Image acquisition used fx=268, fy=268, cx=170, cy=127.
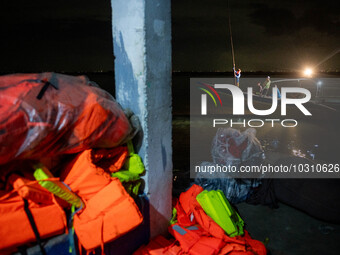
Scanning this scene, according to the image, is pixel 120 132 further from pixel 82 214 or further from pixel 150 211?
pixel 150 211

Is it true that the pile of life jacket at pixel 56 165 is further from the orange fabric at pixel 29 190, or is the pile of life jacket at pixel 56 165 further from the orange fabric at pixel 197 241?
the orange fabric at pixel 197 241

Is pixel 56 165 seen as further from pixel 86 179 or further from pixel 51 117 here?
pixel 51 117

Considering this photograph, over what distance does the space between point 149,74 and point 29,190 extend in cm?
142

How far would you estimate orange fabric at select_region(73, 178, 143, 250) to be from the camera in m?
1.89

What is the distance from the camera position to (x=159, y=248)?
110 inches

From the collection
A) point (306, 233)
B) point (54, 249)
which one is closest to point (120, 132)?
point (54, 249)

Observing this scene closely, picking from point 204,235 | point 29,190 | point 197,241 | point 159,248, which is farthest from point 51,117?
point 204,235

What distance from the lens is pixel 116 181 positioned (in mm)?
2080

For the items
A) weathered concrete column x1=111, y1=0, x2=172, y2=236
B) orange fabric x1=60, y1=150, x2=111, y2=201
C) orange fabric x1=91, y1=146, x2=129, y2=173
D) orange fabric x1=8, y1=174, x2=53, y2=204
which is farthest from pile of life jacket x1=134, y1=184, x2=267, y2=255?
orange fabric x1=8, y1=174, x2=53, y2=204

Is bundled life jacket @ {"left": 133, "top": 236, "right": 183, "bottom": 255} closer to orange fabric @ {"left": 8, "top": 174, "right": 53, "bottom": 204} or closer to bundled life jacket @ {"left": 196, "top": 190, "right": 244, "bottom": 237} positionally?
bundled life jacket @ {"left": 196, "top": 190, "right": 244, "bottom": 237}

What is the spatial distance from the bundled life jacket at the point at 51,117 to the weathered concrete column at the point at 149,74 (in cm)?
43

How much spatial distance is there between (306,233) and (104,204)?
2.99m

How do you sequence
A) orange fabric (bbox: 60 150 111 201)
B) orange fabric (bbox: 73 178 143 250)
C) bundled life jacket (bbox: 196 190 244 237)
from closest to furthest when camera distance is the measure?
orange fabric (bbox: 73 178 143 250) → orange fabric (bbox: 60 150 111 201) → bundled life jacket (bbox: 196 190 244 237)

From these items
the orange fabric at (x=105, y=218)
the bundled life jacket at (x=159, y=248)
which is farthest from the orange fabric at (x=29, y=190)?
the bundled life jacket at (x=159, y=248)
